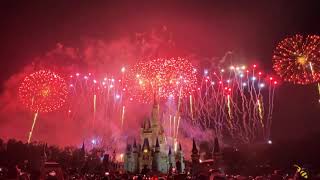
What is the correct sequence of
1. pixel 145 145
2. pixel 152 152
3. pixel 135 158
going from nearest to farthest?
pixel 152 152, pixel 135 158, pixel 145 145

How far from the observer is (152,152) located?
124 metres

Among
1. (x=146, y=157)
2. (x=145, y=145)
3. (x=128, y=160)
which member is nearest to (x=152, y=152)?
(x=146, y=157)

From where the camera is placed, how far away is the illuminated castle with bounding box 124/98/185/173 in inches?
4729

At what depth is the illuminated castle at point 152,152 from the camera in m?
120

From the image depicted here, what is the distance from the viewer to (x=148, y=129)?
135 metres

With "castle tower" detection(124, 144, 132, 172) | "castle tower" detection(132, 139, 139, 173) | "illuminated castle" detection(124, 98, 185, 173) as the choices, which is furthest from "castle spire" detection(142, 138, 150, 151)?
"castle tower" detection(124, 144, 132, 172)

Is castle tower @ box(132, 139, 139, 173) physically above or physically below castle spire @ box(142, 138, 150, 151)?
below

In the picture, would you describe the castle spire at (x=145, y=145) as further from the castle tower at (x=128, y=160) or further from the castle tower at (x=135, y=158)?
the castle tower at (x=128, y=160)

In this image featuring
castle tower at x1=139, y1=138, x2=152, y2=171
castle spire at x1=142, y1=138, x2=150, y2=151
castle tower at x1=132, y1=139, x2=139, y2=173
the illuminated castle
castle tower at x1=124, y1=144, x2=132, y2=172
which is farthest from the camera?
castle spire at x1=142, y1=138, x2=150, y2=151

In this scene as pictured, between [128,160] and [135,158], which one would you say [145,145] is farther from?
[128,160]

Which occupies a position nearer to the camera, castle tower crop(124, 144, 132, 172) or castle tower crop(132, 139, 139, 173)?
castle tower crop(132, 139, 139, 173)

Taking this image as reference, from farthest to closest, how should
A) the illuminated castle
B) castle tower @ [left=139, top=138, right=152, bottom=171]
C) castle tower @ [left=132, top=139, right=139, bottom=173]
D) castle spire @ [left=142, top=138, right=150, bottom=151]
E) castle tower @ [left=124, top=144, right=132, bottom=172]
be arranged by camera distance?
castle spire @ [left=142, top=138, right=150, bottom=151] < castle tower @ [left=124, top=144, right=132, bottom=172] < castle tower @ [left=132, top=139, right=139, bottom=173] < castle tower @ [left=139, top=138, right=152, bottom=171] < the illuminated castle

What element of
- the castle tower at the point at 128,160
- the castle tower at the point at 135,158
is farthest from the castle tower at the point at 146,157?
the castle tower at the point at 128,160

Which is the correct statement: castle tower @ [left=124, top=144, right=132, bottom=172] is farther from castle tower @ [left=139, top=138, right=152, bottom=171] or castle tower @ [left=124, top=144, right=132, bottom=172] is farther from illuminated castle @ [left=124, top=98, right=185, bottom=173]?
castle tower @ [left=139, top=138, right=152, bottom=171]
